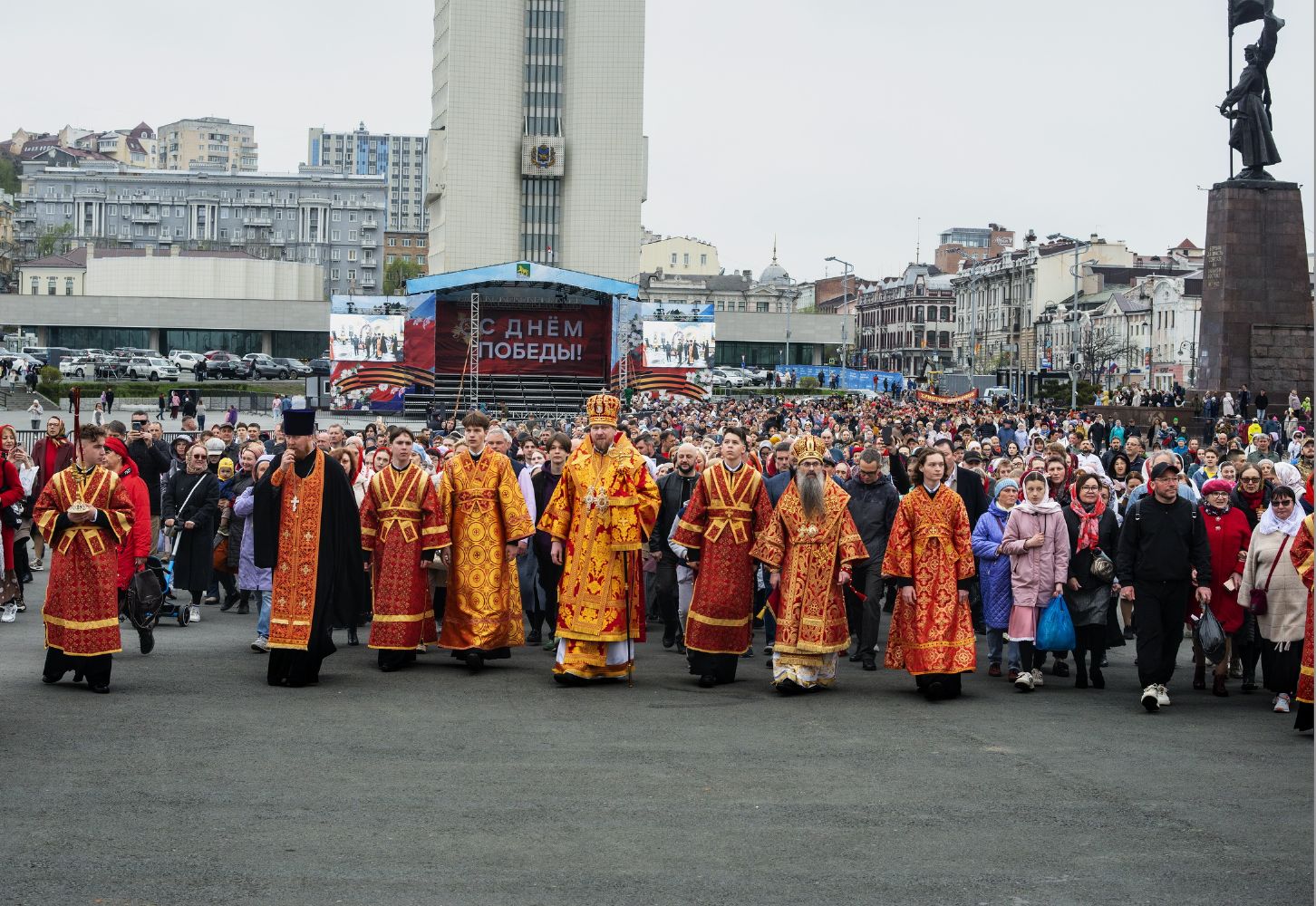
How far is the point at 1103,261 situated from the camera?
112 meters

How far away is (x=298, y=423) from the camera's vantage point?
11148 millimetres

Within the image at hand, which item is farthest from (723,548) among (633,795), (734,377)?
(734,377)

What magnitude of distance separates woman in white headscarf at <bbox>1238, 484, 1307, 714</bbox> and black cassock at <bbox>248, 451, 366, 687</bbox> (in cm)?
595

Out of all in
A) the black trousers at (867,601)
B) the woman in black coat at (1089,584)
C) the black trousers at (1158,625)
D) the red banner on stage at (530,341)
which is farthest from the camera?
the red banner on stage at (530,341)

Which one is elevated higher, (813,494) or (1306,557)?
(813,494)

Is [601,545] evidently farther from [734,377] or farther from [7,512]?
[734,377]

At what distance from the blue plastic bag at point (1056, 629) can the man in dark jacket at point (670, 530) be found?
10.2ft

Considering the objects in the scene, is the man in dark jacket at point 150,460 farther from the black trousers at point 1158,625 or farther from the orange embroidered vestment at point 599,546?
the black trousers at point 1158,625

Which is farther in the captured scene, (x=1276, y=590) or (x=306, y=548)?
(x=306, y=548)

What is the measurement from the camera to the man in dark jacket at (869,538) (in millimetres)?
12453

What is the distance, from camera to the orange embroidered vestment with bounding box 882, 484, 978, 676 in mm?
10789

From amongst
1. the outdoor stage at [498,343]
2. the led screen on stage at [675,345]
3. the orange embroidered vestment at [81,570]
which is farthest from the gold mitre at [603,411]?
the led screen on stage at [675,345]

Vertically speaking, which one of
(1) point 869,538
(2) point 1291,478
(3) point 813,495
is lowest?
(1) point 869,538

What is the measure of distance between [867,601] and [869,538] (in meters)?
0.60
